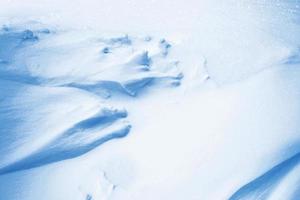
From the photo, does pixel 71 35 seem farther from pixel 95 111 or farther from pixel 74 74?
pixel 95 111

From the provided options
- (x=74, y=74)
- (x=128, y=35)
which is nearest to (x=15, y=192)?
(x=74, y=74)

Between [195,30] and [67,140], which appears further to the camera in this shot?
[195,30]

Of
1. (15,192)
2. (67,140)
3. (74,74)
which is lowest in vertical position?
(15,192)

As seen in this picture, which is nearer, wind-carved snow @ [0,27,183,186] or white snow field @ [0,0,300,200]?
Answer: white snow field @ [0,0,300,200]

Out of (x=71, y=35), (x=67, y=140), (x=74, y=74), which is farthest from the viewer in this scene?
(x=71, y=35)

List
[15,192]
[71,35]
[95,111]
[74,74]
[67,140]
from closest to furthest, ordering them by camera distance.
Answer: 1. [15,192]
2. [67,140]
3. [95,111]
4. [74,74]
5. [71,35]

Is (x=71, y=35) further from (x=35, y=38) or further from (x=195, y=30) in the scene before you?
(x=195, y=30)

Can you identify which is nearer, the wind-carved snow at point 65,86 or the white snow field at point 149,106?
the white snow field at point 149,106

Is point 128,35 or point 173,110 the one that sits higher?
point 128,35
